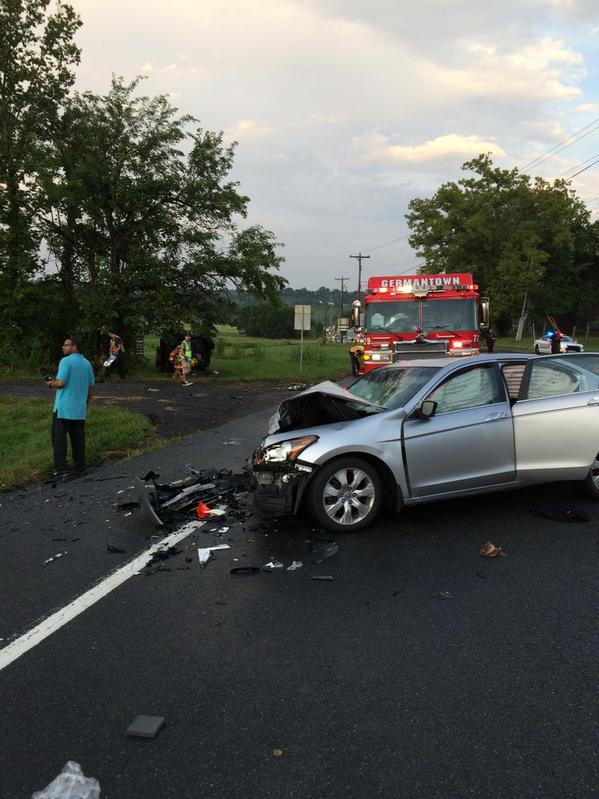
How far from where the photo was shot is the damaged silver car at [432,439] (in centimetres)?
527

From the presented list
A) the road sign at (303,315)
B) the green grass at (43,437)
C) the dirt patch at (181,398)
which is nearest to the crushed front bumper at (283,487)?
the green grass at (43,437)

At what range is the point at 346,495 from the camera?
5305 millimetres

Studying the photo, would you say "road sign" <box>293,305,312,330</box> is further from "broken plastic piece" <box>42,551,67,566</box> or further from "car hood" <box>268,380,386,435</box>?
"broken plastic piece" <box>42,551,67,566</box>

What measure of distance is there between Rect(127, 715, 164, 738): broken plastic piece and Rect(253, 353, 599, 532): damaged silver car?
102 inches

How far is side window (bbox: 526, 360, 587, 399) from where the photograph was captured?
602 cm

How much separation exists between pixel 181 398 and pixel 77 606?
12897 millimetres

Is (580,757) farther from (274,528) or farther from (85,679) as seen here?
(274,528)

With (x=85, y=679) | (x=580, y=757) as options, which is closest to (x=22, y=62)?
(x=85, y=679)

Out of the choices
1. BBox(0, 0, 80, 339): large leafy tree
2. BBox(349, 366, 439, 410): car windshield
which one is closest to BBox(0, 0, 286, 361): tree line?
BBox(0, 0, 80, 339): large leafy tree

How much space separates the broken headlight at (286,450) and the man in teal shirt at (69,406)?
3880mm

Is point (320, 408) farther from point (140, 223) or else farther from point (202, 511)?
point (140, 223)

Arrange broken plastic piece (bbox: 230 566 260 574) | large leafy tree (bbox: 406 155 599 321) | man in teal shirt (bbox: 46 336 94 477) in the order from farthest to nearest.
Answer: large leafy tree (bbox: 406 155 599 321) < man in teal shirt (bbox: 46 336 94 477) < broken plastic piece (bbox: 230 566 260 574)

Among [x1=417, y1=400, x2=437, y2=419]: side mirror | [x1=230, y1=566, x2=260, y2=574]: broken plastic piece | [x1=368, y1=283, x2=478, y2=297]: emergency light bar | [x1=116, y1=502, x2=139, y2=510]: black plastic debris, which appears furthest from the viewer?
[x1=368, y1=283, x2=478, y2=297]: emergency light bar

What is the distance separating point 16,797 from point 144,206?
890 inches
